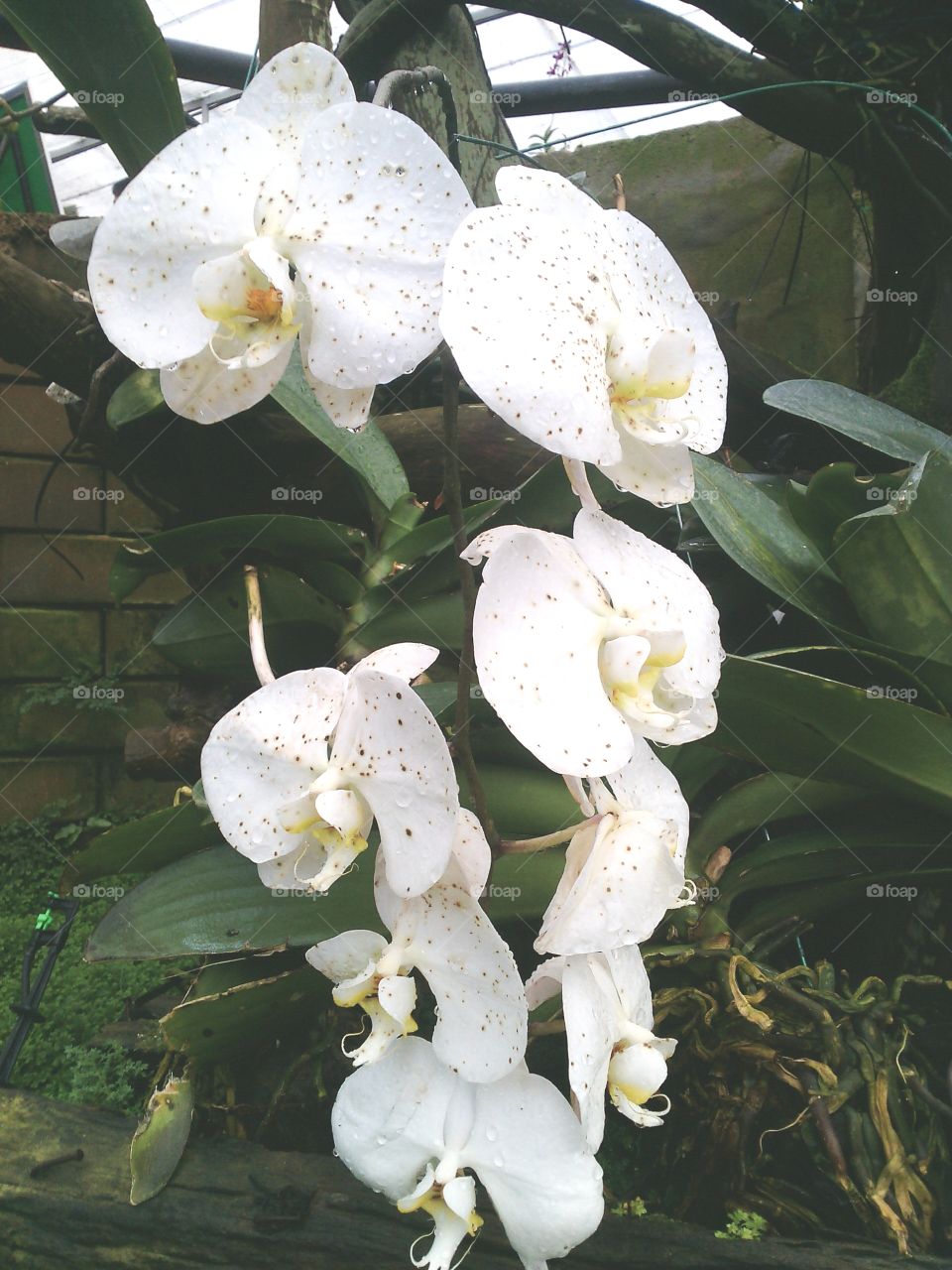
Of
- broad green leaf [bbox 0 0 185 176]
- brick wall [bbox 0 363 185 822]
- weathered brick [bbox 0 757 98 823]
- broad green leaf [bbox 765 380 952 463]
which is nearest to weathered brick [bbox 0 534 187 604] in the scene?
brick wall [bbox 0 363 185 822]

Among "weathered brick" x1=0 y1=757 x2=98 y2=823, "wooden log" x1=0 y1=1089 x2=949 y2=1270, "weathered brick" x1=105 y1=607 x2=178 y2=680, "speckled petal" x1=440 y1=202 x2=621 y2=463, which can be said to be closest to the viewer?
"speckled petal" x1=440 y1=202 x2=621 y2=463

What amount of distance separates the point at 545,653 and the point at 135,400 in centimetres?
64

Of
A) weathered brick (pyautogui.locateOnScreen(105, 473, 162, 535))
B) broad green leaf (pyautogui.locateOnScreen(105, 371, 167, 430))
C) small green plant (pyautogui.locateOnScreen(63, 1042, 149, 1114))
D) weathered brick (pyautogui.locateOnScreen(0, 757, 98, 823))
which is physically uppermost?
broad green leaf (pyautogui.locateOnScreen(105, 371, 167, 430))

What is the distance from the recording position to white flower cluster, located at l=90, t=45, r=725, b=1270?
0.30 m

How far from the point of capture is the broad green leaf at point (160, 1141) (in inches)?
24.3

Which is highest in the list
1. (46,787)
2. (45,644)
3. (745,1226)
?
(745,1226)

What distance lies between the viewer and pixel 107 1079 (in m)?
0.84

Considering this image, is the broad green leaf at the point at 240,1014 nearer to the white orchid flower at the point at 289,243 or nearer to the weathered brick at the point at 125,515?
the white orchid flower at the point at 289,243

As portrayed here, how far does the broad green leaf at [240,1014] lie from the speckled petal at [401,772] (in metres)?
0.35

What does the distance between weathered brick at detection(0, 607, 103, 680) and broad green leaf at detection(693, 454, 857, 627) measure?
80.7 inches

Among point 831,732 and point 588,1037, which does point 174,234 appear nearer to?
point 588,1037

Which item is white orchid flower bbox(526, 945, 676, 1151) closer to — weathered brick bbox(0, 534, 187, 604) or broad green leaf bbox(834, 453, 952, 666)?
broad green leaf bbox(834, 453, 952, 666)

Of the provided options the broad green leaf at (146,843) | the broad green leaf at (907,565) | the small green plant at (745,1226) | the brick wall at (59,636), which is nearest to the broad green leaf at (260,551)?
the broad green leaf at (146,843)

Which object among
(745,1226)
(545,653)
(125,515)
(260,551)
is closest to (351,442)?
(260,551)
